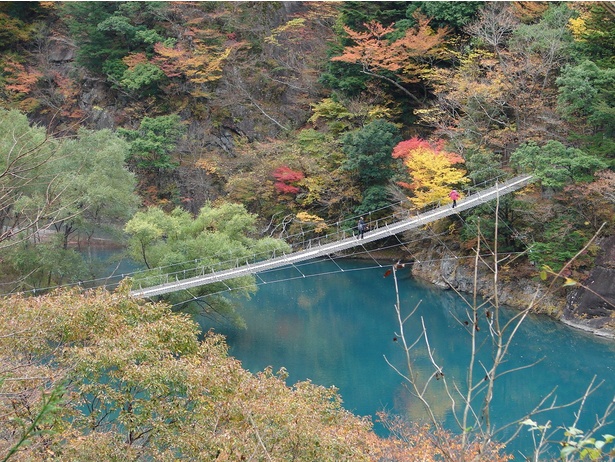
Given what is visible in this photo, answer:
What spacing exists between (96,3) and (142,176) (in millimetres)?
6275

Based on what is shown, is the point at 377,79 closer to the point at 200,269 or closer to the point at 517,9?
the point at 517,9

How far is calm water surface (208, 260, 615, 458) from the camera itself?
1091 centimetres

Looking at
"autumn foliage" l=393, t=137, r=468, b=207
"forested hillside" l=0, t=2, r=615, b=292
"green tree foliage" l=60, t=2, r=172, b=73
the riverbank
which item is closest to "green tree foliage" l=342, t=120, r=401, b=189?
"forested hillside" l=0, t=2, r=615, b=292

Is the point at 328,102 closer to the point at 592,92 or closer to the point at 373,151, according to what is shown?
the point at 373,151

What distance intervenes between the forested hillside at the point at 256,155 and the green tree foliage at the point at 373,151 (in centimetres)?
6

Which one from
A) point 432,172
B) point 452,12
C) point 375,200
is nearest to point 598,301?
point 432,172

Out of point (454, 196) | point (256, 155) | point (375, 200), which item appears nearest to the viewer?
point (454, 196)

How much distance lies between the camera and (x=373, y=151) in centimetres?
1795

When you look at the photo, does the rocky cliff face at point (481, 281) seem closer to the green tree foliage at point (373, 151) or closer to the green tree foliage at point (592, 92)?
the green tree foliage at point (373, 151)

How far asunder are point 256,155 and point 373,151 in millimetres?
4044

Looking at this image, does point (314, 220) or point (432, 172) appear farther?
point (314, 220)

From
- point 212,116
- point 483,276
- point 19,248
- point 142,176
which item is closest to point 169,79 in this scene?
point 212,116

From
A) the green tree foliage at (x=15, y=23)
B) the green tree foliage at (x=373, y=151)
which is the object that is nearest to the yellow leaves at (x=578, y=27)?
the green tree foliage at (x=373, y=151)

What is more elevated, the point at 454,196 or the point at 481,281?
the point at 454,196
